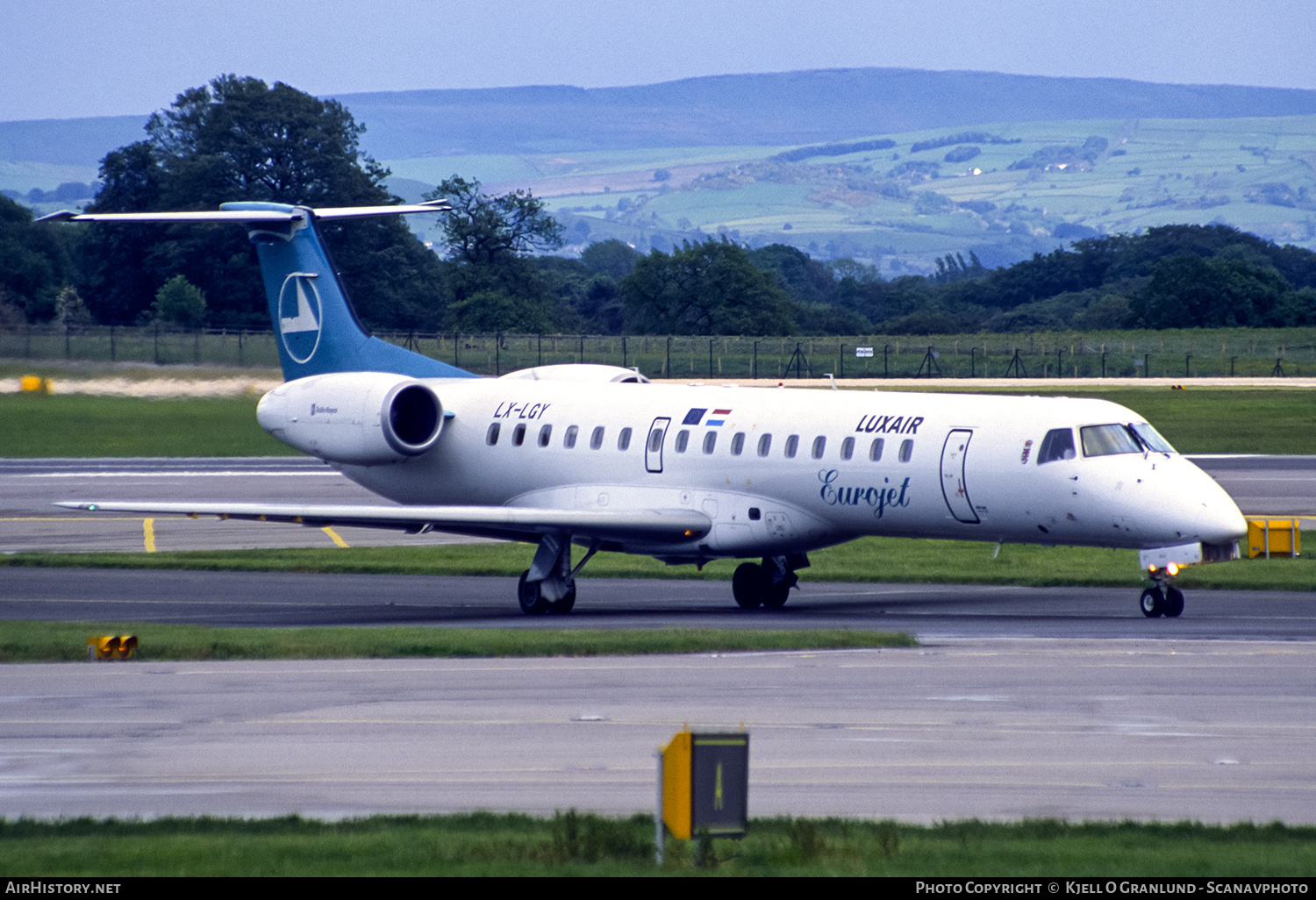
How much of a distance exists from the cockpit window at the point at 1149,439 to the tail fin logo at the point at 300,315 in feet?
50.1

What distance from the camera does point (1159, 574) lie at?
2323cm

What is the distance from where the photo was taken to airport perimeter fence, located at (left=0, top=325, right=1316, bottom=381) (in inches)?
3433

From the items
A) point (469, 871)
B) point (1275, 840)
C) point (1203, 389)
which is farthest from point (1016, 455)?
point (1203, 389)

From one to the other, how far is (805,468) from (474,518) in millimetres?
4927

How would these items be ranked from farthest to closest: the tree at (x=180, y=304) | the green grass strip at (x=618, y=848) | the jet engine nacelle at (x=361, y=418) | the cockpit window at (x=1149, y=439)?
1. the tree at (x=180, y=304)
2. the jet engine nacelle at (x=361, y=418)
3. the cockpit window at (x=1149, y=439)
4. the green grass strip at (x=618, y=848)

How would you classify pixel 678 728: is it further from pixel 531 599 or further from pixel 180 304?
pixel 180 304

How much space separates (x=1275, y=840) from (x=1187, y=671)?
25.1ft

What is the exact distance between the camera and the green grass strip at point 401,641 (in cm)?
2041

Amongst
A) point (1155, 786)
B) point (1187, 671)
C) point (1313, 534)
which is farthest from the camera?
point (1313, 534)

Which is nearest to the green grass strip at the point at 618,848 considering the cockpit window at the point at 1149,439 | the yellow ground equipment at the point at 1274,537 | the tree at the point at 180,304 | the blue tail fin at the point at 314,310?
the cockpit window at the point at 1149,439

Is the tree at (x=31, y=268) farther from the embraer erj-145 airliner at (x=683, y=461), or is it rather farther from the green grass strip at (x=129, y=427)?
the embraer erj-145 airliner at (x=683, y=461)

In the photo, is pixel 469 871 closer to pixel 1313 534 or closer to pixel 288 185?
pixel 1313 534

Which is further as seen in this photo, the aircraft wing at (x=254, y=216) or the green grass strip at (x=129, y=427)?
the green grass strip at (x=129, y=427)

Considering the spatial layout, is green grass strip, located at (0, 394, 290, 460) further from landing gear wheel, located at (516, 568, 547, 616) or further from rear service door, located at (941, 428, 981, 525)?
rear service door, located at (941, 428, 981, 525)
